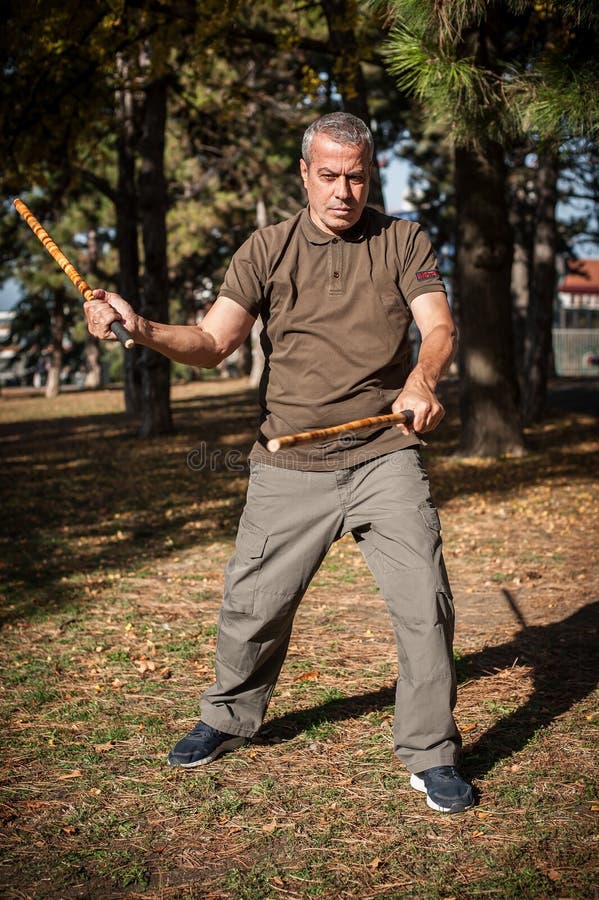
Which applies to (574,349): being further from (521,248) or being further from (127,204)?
(127,204)

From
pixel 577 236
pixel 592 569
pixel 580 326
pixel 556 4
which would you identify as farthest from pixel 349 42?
pixel 580 326

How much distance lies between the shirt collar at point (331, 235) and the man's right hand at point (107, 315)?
70cm

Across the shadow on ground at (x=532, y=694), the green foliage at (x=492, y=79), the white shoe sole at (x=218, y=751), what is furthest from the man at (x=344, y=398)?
the green foliage at (x=492, y=79)

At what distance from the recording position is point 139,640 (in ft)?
17.3

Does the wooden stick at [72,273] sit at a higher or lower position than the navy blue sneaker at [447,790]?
higher

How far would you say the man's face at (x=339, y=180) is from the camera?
10.8 feet

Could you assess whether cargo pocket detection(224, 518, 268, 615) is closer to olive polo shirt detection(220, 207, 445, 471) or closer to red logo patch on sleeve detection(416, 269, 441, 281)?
olive polo shirt detection(220, 207, 445, 471)

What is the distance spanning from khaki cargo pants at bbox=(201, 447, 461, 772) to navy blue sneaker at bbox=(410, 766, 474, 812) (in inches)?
1.7

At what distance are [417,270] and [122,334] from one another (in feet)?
3.40

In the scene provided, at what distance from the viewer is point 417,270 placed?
332 cm

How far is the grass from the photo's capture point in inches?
115

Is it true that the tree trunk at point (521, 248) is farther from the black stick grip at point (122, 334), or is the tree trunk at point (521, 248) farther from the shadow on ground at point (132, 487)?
the black stick grip at point (122, 334)

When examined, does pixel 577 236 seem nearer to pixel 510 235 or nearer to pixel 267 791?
pixel 510 235

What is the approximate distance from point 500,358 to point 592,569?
5537 mm
